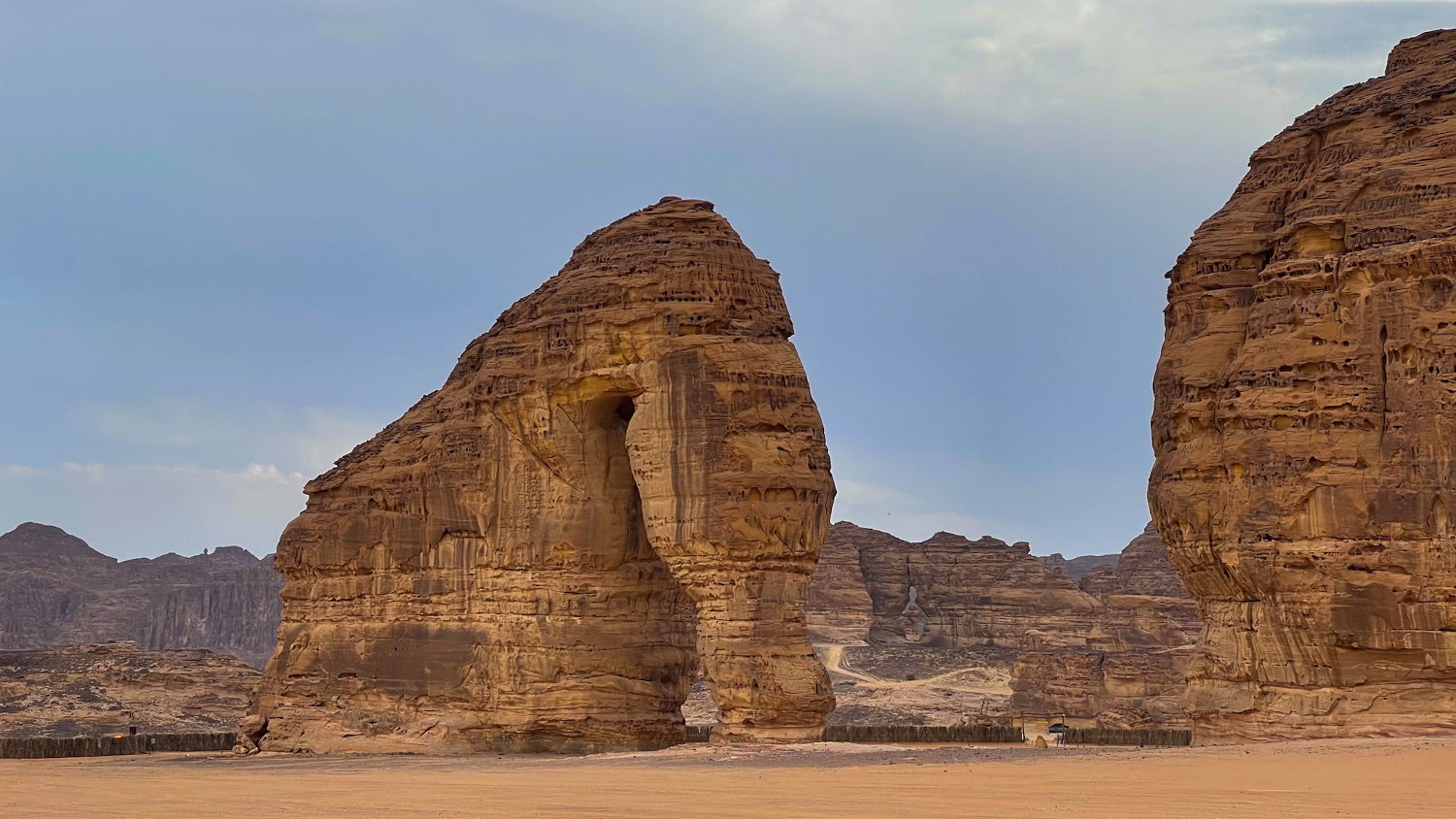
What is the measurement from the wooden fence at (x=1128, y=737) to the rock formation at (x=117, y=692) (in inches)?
1308

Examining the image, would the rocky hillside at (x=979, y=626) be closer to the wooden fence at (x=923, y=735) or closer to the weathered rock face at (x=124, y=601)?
the wooden fence at (x=923, y=735)

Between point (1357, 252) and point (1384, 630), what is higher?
point (1357, 252)

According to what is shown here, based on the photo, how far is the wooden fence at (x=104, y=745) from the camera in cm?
4784

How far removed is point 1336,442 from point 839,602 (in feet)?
236

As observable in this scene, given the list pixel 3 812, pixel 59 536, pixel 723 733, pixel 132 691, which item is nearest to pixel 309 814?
pixel 3 812

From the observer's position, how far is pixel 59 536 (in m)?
152

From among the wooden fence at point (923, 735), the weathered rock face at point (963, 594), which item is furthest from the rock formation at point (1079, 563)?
the wooden fence at point (923, 735)

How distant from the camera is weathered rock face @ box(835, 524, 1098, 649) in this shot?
9525 cm

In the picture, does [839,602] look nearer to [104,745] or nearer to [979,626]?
[979,626]

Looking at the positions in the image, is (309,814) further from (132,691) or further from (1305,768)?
(132,691)

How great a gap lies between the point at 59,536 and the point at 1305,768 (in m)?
146

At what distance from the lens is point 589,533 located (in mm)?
38312

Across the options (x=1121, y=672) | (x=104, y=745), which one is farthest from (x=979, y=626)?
(x=104, y=745)

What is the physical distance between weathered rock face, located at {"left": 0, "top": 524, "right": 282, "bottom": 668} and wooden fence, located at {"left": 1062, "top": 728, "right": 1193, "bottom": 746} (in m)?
102
